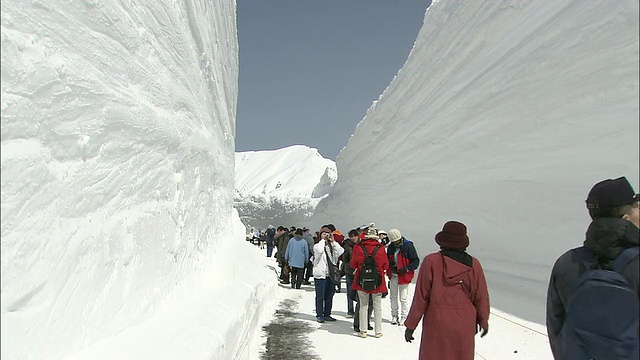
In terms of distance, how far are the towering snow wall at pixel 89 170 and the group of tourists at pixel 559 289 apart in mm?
1807

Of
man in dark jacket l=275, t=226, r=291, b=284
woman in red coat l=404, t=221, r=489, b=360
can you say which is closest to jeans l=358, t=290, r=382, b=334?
woman in red coat l=404, t=221, r=489, b=360

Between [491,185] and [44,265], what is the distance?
20.7ft

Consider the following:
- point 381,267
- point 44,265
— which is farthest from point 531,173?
point 44,265

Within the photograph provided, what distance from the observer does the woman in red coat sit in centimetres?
298

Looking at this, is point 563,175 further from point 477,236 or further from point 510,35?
point 510,35

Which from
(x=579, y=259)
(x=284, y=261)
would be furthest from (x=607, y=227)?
(x=284, y=261)

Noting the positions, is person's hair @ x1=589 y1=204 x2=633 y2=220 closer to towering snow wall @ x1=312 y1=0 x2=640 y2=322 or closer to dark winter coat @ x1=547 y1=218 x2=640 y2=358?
dark winter coat @ x1=547 y1=218 x2=640 y2=358

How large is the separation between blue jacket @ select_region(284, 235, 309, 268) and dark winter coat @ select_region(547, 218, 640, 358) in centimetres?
743

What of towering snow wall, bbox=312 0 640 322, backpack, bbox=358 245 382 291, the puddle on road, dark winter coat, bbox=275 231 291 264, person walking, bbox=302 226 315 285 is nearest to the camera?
towering snow wall, bbox=312 0 640 322

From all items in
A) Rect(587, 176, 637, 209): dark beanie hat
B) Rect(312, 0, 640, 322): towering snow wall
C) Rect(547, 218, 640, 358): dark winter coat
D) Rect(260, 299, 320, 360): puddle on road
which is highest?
Rect(312, 0, 640, 322): towering snow wall

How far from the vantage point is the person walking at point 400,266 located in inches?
239

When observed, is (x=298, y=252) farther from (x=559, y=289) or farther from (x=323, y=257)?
(x=559, y=289)

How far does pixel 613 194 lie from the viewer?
6.24 ft

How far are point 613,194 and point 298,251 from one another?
796 cm
